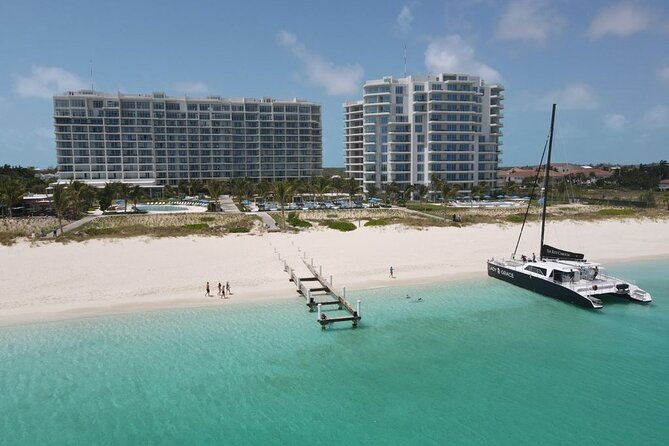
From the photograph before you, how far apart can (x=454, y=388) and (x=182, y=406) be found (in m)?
10.9

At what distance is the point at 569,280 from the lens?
107ft

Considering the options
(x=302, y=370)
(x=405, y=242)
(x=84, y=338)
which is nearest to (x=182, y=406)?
(x=302, y=370)

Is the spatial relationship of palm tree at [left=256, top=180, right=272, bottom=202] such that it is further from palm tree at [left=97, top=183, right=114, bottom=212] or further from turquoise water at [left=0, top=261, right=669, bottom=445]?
turquoise water at [left=0, top=261, right=669, bottom=445]

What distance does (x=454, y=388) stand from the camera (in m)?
20.5

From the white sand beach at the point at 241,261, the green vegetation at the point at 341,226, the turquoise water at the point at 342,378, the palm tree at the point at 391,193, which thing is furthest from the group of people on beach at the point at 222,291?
the palm tree at the point at 391,193

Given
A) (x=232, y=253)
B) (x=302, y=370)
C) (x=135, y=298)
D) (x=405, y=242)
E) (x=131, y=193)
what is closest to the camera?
(x=302, y=370)

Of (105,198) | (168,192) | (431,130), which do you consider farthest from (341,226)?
(168,192)

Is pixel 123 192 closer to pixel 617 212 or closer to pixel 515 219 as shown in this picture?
pixel 515 219

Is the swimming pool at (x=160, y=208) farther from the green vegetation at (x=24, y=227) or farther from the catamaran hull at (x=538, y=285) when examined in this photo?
the catamaran hull at (x=538, y=285)

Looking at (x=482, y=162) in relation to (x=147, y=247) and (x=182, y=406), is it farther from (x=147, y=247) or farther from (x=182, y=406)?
(x=182, y=406)

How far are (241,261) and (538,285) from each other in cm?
2235

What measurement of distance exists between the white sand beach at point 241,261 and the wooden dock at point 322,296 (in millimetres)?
825

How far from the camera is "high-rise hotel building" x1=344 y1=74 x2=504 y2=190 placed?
104m

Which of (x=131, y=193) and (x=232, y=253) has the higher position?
(x=131, y=193)
